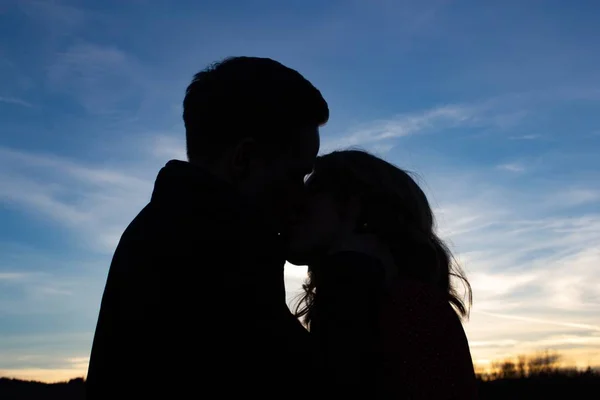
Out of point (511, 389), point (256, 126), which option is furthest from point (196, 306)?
point (511, 389)

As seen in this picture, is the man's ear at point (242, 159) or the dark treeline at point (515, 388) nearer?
the man's ear at point (242, 159)

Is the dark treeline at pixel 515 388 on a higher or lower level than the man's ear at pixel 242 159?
lower

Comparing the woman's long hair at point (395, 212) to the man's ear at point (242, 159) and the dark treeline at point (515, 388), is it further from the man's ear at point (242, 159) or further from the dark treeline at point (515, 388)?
the dark treeline at point (515, 388)

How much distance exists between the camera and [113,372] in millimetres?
1886

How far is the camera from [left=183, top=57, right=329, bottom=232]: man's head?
2553mm

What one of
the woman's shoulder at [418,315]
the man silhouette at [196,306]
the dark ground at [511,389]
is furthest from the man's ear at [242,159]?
the dark ground at [511,389]

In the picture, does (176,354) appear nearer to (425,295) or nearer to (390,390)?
(390,390)

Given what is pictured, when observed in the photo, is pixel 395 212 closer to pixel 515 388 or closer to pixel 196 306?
pixel 196 306

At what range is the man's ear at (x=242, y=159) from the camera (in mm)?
2518

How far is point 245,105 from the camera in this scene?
2619 mm

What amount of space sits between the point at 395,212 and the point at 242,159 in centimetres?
105

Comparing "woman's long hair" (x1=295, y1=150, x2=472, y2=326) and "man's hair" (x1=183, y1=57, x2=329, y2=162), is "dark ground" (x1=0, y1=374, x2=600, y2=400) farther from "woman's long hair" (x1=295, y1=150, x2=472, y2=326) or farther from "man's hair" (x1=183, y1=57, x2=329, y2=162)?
"man's hair" (x1=183, y1=57, x2=329, y2=162)

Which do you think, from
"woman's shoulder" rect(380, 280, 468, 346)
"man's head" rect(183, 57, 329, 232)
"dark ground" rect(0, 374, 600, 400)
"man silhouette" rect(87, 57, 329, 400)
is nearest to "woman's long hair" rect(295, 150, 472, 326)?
"woman's shoulder" rect(380, 280, 468, 346)

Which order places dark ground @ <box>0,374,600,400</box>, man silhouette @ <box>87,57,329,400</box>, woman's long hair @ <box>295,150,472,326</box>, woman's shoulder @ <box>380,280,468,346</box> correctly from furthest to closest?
dark ground @ <box>0,374,600,400</box> < woman's long hair @ <box>295,150,472,326</box> < woman's shoulder @ <box>380,280,468,346</box> < man silhouette @ <box>87,57,329,400</box>
